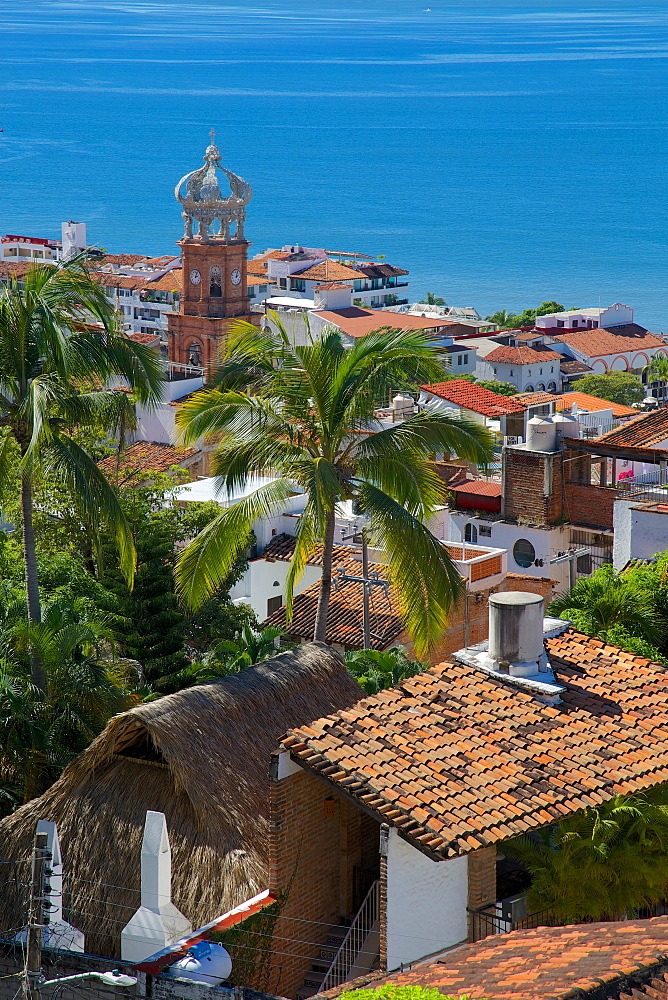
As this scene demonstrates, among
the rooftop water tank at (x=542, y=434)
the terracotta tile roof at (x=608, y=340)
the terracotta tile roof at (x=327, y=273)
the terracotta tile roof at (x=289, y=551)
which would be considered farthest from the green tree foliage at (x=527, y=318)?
the terracotta tile roof at (x=289, y=551)

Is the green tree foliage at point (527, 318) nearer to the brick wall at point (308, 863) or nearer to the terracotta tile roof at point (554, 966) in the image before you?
the brick wall at point (308, 863)

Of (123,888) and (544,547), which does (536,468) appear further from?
(123,888)

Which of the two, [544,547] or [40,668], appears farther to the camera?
[544,547]

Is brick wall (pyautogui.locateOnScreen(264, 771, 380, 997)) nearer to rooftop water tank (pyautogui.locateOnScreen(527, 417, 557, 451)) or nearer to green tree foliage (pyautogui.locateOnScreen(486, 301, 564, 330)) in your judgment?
rooftop water tank (pyautogui.locateOnScreen(527, 417, 557, 451))

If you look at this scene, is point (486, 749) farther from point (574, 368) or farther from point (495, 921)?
point (574, 368)

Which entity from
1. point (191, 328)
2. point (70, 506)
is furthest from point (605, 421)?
point (70, 506)

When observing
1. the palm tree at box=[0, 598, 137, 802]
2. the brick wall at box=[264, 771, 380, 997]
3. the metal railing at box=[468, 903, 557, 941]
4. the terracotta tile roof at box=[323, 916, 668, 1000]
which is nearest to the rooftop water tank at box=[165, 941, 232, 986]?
the brick wall at box=[264, 771, 380, 997]

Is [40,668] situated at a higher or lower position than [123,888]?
higher

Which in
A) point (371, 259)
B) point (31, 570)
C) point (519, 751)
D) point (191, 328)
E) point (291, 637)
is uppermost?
point (371, 259)
